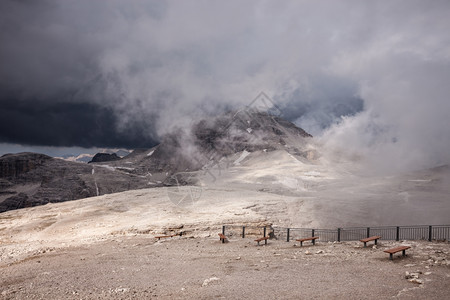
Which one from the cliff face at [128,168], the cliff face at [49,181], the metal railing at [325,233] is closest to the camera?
the metal railing at [325,233]

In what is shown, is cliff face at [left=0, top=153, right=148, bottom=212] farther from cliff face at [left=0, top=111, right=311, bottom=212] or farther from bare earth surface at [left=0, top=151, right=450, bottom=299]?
bare earth surface at [left=0, top=151, right=450, bottom=299]

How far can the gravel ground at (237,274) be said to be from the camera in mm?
8703

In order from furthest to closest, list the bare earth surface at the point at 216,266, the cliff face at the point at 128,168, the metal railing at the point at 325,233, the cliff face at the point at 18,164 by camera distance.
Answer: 1. the cliff face at the point at 18,164
2. the cliff face at the point at 128,168
3. the metal railing at the point at 325,233
4. the bare earth surface at the point at 216,266

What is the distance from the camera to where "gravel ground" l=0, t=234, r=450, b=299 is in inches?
343

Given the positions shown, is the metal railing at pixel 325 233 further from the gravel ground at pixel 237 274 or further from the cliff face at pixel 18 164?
the cliff face at pixel 18 164

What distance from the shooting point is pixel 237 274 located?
11.0 m

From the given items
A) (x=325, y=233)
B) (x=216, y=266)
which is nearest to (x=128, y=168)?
(x=325, y=233)

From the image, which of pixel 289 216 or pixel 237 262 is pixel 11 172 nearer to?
pixel 289 216

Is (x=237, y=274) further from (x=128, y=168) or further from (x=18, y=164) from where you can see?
(x=18, y=164)

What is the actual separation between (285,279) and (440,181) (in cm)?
7062

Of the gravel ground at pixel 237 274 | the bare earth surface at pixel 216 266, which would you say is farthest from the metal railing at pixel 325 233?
the gravel ground at pixel 237 274

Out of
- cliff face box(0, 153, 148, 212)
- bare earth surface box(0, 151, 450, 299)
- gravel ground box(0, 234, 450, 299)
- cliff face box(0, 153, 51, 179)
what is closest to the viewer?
gravel ground box(0, 234, 450, 299)

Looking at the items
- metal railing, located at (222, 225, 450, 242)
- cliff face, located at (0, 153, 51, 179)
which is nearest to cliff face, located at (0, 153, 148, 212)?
cliff face, located at (0, 153, 51, 179)

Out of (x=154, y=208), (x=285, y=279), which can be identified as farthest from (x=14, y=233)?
(x=285, y=279)
